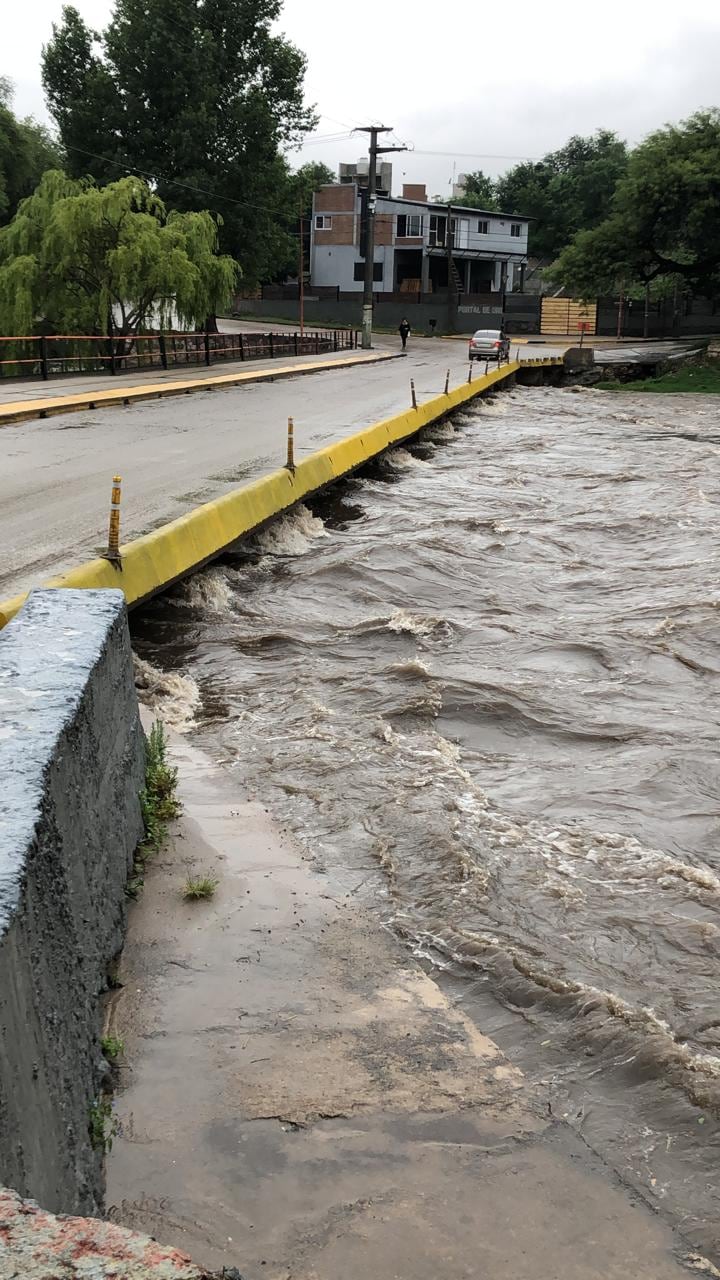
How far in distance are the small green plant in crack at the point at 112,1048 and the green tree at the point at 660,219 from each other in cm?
5552

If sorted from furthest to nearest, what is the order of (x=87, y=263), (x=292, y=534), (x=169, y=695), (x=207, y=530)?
(x=87, y=263)
(x=292, y=534)
(x=207, y=530)
(x=169, y=695)

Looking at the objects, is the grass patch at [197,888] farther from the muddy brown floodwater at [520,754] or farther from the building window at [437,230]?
the building window at [437,230]

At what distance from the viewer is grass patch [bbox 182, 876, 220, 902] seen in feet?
20.5

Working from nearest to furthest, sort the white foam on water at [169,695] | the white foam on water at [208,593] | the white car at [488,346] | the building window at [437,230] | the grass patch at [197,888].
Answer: the grass patch at [197,888]
the white foam on water at [169,695]
the white foam on water at [208,593]
the white car at [488,346]
the building window at [437,230]

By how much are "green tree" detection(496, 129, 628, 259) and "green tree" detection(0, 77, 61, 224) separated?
51.6 meters

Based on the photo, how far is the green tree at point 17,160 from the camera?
58.2 metres

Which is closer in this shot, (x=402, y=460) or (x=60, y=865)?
(x=60, y=865)

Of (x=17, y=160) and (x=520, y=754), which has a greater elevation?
(x=17, y=160)

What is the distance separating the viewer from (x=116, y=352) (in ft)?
116

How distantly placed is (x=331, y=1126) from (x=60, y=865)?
4.84 feet

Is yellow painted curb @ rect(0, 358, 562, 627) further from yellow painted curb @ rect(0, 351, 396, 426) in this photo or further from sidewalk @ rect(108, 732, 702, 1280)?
yellow painted curb @ rect(0, 351, 396, 426)

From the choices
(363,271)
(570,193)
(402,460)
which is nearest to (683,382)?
(402,460)

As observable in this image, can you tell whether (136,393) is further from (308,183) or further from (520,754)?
(308,183)

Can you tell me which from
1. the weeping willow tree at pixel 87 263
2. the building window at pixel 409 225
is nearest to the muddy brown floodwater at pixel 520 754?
the weeping willow tree at pixel 87 263
